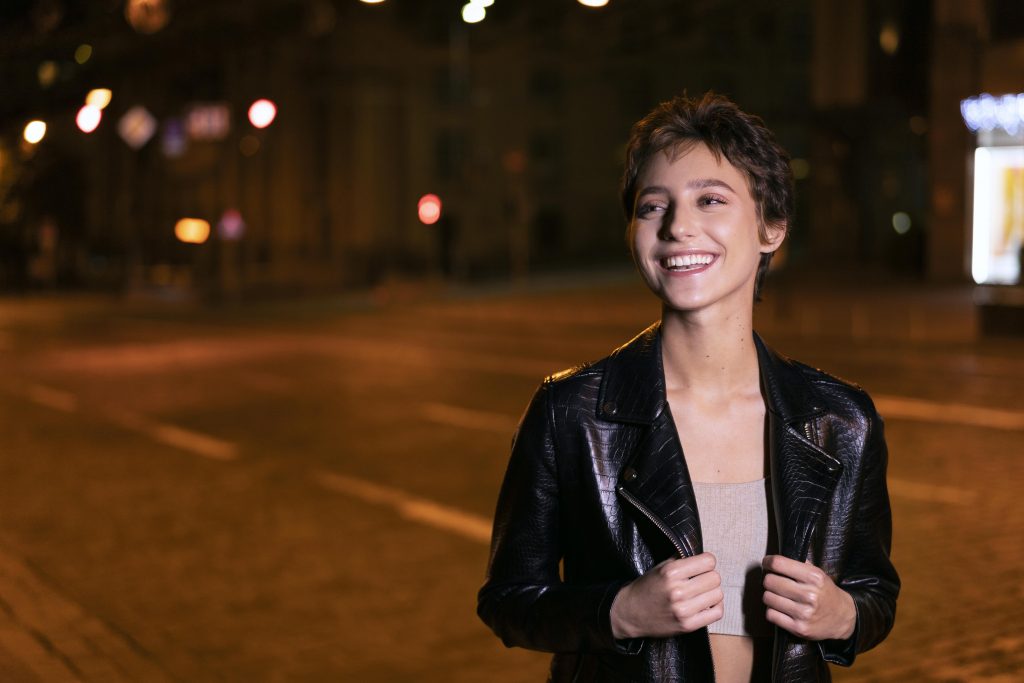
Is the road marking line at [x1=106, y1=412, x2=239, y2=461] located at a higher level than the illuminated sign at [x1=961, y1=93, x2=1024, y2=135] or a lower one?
lower

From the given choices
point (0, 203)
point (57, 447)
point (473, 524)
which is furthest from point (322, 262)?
point (473, 524)

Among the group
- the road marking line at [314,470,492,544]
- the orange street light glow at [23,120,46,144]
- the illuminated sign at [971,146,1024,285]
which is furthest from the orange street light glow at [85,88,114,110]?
the illuminated sign at [971,146,1024,285]

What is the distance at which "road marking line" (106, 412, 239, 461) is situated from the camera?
484 inches

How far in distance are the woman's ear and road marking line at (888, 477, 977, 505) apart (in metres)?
7.16

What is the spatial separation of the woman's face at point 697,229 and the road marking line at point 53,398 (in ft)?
48.0

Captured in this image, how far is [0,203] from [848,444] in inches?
2347

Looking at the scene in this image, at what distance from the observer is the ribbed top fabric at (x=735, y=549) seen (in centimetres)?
231

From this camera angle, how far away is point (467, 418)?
14055 millimetres

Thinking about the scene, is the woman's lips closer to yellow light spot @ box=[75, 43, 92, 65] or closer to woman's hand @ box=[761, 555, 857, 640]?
woman's hand @ box=[761, 555, 857, 640]

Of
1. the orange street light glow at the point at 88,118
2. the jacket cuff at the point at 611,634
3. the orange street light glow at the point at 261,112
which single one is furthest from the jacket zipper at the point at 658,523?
the orange street light glow at the point at 261,112

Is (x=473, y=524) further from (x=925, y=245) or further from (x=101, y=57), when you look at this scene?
(x=925, y=245)

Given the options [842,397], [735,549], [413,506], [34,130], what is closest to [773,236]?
[842,397]

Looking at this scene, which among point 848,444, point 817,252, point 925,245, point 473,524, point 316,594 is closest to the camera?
point 848,444

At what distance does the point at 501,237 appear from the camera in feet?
201
